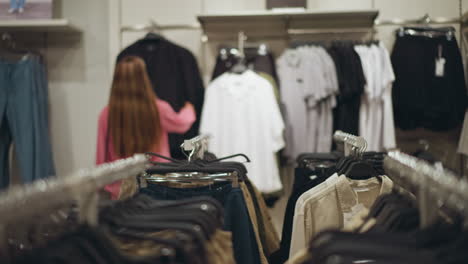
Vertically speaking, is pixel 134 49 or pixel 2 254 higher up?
pixel 134 49

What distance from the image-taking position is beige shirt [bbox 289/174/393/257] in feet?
4.54

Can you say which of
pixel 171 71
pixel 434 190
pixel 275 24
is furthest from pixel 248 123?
pixel 434 190

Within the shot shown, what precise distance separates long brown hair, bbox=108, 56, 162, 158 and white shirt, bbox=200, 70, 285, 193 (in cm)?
41

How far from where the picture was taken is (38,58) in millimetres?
3238

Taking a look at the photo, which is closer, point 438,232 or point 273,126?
point 438,232

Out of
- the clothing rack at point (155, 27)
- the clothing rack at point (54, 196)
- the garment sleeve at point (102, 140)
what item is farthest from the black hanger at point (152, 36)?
the clothing rack at point (54, 196)

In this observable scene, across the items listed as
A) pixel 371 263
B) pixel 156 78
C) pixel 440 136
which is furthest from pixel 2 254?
pixel 440 136

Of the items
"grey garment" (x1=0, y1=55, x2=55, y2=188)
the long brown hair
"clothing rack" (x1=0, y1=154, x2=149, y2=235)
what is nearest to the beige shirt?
"clothing rack" (x1=0, y1=154, x2=149, y2=235)

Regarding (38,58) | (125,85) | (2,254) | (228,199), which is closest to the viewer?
(2,254)

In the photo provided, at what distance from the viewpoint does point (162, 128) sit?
2.76 m

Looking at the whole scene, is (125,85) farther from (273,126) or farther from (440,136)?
(440,136)

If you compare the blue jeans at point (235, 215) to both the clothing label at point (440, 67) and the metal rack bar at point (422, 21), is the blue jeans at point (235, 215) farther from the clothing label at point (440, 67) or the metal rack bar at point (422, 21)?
the metal rack bar at point (422, 21)

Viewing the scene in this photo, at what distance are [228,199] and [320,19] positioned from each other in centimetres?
216

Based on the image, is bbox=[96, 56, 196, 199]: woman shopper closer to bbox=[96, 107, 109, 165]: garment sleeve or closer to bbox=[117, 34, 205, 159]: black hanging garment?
bbox=[96, 107, 109, 165]: garment sleeve
